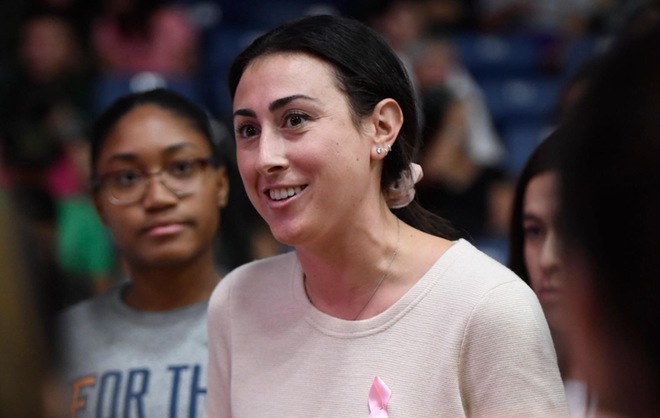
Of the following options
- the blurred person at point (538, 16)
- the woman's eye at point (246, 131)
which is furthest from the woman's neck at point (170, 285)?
the blurred person at point (538, 16)

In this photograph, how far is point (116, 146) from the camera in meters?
2.65

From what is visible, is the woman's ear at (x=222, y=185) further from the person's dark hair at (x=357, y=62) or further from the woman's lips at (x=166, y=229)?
the person's dark hair at (x=357, y=62)

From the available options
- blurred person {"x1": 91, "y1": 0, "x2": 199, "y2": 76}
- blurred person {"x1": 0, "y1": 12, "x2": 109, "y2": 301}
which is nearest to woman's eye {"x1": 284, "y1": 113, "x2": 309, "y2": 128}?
blurred person {"x1": 0, "y1": 12, "x2": 109, "y2": 301}

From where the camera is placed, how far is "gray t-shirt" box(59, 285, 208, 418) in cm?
241

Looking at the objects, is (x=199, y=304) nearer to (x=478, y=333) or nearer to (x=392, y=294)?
(x=392, y=294)

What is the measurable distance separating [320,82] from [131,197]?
826 millimetres

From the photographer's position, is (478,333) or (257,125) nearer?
(478,333)

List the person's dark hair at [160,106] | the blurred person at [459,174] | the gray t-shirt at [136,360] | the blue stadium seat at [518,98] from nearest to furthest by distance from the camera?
the gray t-shirt at [136,360] → the person's dark hair at [160,106] → the blurred person at [459,174] → the blue stadium seat at [518,98]

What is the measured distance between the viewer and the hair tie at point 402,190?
218 centimetres

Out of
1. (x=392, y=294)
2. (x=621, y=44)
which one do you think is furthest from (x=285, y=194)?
(x=621, y=44)

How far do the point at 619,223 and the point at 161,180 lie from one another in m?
1.74

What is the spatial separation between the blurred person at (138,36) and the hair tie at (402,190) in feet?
12.1

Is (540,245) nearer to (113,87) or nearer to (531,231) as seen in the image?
(531,231)

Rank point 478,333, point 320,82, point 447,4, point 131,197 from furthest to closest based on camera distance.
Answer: point 447,4, point 131,197, point 320,82, point 478,333
